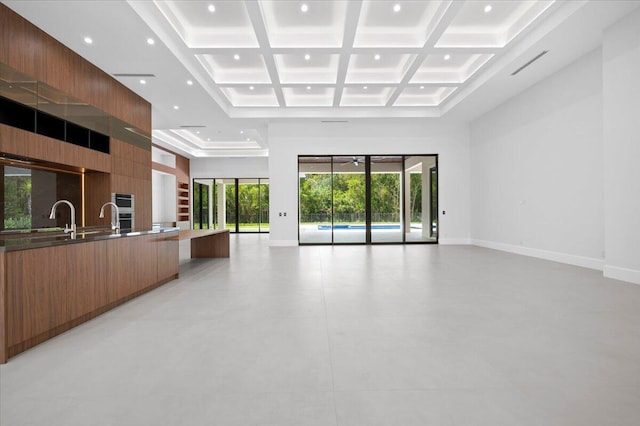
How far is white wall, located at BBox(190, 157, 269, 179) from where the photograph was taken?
54.9 ft

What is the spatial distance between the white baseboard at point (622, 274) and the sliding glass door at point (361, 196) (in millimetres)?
5944

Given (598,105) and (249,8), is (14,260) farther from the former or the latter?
(598,105)

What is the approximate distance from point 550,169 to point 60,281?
9161 millimetres

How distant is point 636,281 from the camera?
4.95 metres

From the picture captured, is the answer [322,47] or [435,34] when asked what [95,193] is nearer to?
[322,47]

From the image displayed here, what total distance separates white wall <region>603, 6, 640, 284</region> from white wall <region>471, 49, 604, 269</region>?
0.84 meters

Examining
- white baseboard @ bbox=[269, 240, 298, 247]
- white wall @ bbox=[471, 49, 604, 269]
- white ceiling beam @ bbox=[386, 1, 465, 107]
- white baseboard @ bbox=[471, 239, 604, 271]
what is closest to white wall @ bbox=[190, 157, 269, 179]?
white baseboard @ bbox=[269, 240, 298, 247]

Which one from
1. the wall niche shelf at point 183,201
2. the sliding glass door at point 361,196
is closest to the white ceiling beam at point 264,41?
the sliding glass door at point 361,196

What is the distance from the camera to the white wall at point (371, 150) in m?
10.9

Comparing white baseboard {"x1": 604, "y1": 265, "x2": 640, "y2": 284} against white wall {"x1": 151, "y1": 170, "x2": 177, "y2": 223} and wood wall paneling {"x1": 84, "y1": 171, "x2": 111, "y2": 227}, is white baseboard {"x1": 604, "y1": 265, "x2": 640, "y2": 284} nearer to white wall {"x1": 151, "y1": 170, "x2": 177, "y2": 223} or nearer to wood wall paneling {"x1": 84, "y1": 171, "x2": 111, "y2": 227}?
wood wall paneling {"x1": 84, "y1": 171, "x2": 111, "y2": 227}

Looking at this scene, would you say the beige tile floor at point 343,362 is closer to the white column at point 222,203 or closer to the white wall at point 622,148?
the white wall at point 622,148

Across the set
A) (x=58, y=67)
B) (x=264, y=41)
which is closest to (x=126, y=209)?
(x=58, y=67)

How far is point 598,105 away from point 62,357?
29.5 feet

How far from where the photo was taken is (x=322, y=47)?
6527 millimetres
